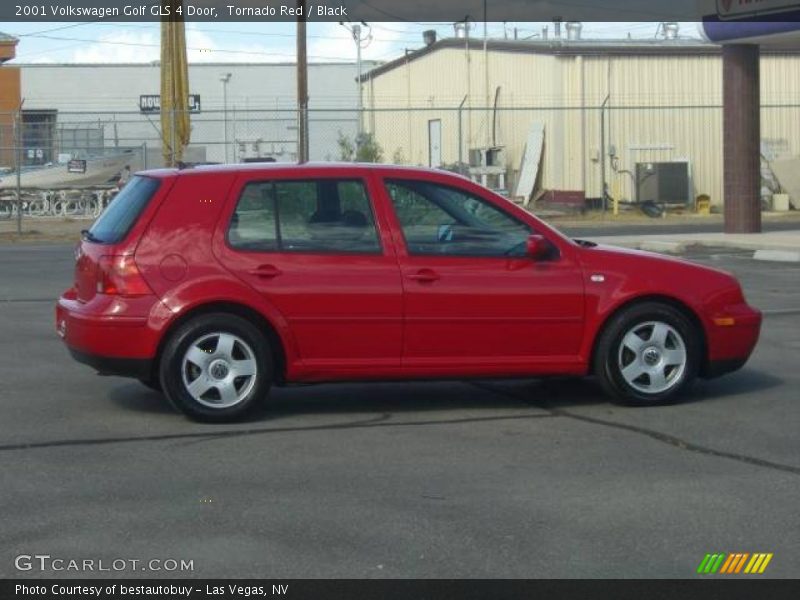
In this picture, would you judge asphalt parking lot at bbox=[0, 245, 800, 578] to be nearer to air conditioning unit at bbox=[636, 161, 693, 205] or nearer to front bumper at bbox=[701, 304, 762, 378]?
front bumper at bbox=[701, 304, 762, 378]

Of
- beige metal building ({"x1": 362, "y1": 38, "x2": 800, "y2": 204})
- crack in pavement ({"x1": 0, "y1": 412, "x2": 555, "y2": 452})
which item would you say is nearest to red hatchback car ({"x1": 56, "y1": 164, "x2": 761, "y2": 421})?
crack in pavement ({"x1": 0, "y1": 412, "x2": 555, "y2": 452})

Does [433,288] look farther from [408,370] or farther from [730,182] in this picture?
[730,182]

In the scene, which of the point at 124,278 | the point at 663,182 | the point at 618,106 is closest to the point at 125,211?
the point at 124,278

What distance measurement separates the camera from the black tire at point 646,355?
8.52 metres

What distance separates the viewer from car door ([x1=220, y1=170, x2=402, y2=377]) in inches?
321

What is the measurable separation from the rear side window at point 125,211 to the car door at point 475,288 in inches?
57.8

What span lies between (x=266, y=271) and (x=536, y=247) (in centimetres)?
164

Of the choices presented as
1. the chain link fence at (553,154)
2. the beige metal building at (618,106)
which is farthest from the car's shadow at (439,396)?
the beige metal building at (618,106)

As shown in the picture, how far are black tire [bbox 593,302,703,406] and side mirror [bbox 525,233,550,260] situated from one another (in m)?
0.63

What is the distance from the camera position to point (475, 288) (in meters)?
8.31

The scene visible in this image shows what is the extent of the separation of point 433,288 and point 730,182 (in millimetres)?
18167

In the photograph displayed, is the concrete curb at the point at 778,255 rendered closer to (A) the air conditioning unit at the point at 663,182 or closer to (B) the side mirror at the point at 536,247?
(B) the side mirror at the point at 536,247
